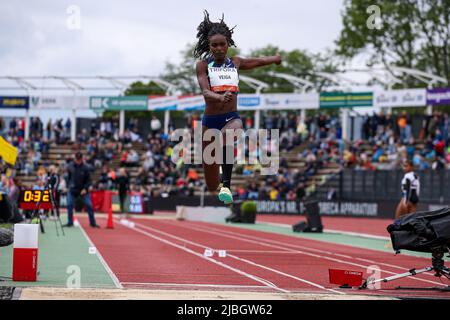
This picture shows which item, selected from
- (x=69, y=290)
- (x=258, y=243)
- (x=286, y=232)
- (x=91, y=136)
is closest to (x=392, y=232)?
(x=69, y=290)

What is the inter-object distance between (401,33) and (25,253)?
165ft

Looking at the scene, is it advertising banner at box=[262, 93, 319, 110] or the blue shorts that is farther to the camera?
advertising banner at box=[262, 93, 319, 110]

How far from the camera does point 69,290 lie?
9836 mm

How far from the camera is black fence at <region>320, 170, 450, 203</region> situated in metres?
35.8

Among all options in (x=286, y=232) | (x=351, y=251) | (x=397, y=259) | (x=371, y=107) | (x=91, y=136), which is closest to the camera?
(x=397, y=259)

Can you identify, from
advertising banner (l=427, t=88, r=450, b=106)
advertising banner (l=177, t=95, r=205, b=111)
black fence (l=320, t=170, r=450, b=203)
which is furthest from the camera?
advertising banner (l=177, t=95, r=205, b=111)

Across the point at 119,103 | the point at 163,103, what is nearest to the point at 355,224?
the point at 163,103

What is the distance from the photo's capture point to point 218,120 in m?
11.6

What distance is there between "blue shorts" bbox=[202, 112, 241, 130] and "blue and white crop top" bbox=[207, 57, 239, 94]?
1.14ft

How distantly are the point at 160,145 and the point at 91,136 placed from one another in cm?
590

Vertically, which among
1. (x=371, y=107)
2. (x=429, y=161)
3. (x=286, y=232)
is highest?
(x=371, y=107)

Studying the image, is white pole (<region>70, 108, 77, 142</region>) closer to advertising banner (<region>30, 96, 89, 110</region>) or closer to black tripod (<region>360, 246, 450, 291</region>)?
advertising banner (<region>30, 96, 89, 110</region>)

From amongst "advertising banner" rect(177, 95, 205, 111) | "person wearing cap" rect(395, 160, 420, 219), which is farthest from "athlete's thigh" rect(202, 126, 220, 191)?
"advertising banner" rect(177, 95, 205, 111)

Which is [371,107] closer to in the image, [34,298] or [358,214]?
[358,214]
